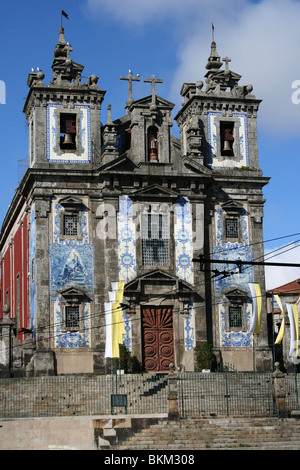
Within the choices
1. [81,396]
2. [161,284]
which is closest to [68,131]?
[161,284]

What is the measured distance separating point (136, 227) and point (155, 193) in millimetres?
1971

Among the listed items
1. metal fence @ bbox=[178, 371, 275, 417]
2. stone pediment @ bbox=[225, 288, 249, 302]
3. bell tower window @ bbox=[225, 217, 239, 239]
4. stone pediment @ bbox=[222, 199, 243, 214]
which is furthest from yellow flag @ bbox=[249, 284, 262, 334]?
stone pediment @ bbox=[222, 199, 243, 214]

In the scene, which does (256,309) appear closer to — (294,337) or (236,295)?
(294,337)

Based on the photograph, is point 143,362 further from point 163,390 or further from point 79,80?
point 79,80

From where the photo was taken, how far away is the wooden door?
43656 millimetres

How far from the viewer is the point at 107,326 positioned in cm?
4097

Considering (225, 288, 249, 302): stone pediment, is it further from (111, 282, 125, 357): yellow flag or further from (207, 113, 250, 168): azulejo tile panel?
(207, 113, 250, 168): azulejo tile panel

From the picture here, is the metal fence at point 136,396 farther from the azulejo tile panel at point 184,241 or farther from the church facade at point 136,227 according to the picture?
the azulejo tile panel at point 184,241

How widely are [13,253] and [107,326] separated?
13859mm

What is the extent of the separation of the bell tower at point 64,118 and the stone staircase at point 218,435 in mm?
16458

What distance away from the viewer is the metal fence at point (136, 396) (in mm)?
35656

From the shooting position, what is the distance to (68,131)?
45469mm

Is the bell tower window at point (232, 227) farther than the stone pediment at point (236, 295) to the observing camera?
Yes

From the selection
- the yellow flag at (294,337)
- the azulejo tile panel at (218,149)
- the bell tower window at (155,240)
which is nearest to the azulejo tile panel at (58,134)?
the bell tower window at (155,240)
